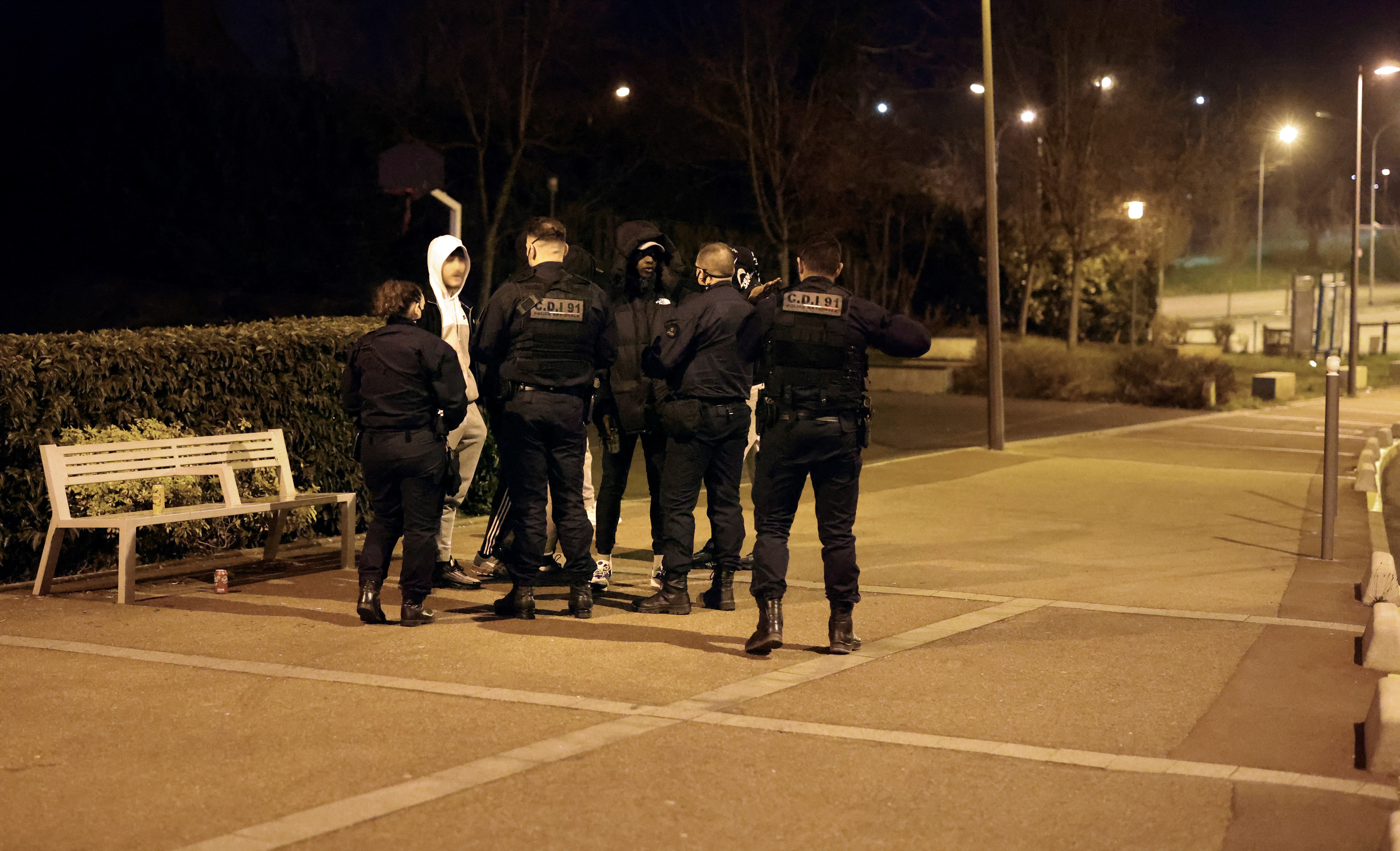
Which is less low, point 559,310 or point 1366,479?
point 559,310

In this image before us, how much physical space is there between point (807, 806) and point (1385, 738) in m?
2.00

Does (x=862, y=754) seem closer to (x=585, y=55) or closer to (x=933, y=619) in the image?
(x=933, y=619)

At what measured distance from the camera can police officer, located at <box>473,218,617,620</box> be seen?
25.3ft

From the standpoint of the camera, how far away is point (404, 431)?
24.9 ft

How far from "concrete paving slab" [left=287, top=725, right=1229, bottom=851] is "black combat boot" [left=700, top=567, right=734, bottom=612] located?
265 centimetres

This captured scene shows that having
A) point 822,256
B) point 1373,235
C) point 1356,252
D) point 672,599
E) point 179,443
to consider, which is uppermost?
point 1373,235

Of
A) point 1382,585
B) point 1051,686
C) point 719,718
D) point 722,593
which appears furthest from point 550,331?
point 1382,585

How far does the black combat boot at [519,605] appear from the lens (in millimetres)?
7898

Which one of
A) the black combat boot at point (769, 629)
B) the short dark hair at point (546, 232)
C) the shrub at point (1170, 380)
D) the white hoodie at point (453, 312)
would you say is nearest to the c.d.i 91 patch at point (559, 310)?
the short dark hair at point (546, 232)

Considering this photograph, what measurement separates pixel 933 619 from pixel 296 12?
36.2 meters

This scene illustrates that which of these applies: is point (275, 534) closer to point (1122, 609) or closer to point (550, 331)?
point (550, 331)

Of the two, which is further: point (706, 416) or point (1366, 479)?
point (1366, 479)

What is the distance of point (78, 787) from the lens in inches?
200

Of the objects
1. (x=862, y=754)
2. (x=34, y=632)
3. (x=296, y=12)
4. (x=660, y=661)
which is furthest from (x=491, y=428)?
(x=296, y=12)
